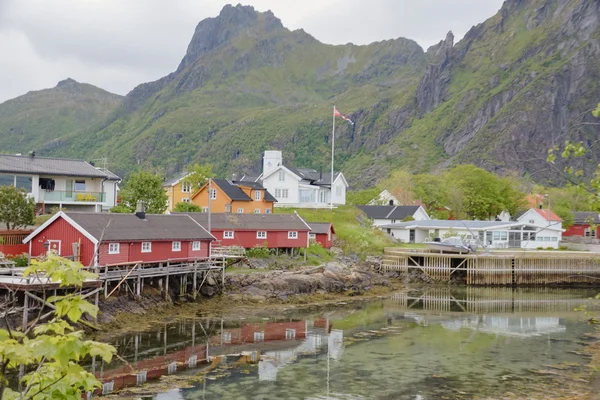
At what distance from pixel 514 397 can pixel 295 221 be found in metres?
38.0

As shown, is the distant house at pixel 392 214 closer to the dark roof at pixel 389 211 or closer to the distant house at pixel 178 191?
the dark roof at pixel 389 211

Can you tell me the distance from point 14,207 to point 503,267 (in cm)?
4713

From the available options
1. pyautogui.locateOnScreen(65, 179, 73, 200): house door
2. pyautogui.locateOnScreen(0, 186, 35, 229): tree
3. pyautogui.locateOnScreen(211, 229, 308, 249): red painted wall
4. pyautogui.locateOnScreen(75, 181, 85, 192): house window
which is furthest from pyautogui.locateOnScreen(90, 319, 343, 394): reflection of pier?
pyautogui.locateOnScreen(75, 181, 85, 192): house window

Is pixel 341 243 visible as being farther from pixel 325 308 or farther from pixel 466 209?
pixel 466 209

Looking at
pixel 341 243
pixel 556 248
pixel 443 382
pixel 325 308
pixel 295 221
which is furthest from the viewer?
pixel 556 248

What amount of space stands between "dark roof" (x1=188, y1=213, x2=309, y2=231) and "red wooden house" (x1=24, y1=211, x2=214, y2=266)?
386 inches

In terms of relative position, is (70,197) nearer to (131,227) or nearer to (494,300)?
(131,227)

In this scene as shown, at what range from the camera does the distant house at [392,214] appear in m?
91.6

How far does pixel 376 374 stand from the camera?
2803cm

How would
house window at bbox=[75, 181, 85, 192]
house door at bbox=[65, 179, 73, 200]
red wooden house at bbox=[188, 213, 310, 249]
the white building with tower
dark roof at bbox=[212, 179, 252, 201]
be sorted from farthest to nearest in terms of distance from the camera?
the white building with tower → dark roof at bbox=[212, 179, 252, 201] → red wooden house at bbox=[188, 213, 310, 249] → house window at bbox=[75, 181, 85, 192] → house door at bbox=[65, 179, 73, 200]

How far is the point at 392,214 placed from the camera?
92.7 metres

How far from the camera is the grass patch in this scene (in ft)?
233

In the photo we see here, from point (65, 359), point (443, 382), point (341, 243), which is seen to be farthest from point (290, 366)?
point (341, 243)

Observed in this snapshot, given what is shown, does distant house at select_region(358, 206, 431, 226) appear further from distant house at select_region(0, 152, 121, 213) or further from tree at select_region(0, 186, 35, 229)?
tree at select_region(0, 186, 35, 229)
